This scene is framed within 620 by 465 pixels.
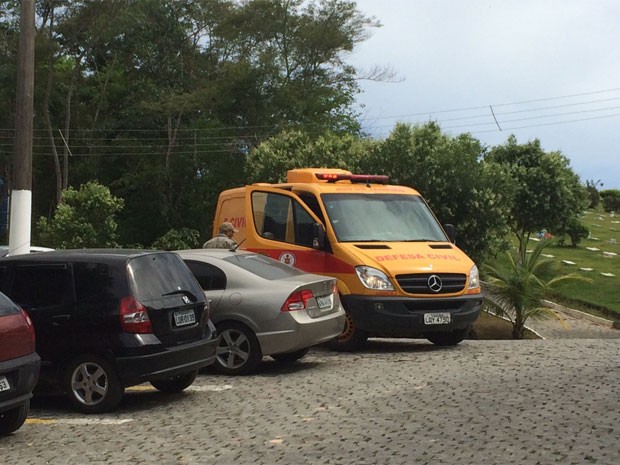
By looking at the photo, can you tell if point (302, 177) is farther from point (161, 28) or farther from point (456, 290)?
point (161, 28)

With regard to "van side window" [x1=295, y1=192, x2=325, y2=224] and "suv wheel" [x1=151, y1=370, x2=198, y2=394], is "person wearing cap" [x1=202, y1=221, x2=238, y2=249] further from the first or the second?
"suv wheel" [x1=151, y1=370, x2=198, y2=394]

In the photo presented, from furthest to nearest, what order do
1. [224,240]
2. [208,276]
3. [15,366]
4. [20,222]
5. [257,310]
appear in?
[20,222] < [224,240] < [208,276] < [257,310] < [15,366]

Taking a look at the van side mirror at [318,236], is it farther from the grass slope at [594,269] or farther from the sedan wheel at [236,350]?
the grass slope at [594,269]

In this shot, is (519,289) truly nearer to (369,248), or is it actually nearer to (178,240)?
(369,248)

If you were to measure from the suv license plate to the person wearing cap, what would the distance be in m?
4.48

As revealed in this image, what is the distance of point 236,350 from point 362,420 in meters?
3.86

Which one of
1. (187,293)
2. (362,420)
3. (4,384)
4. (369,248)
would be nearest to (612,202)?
(369,248)

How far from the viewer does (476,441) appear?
Result: 754 cm

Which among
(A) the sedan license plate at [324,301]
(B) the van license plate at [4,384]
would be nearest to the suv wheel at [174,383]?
(A) the sedan license plate at [324,301]

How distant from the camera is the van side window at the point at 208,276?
40.8 ft

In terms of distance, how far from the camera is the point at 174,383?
10984 mm

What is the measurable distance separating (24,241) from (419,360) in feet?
21.9

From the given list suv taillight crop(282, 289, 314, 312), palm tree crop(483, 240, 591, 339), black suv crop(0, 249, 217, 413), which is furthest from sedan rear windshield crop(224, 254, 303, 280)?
palm tree crop(483, 240, 591, 339)

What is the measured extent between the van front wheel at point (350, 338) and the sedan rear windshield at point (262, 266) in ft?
5.24
